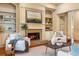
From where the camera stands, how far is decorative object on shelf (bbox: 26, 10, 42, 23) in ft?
7.95

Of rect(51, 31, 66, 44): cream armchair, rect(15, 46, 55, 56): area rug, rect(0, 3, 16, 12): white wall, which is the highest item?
rect(0, 3, 16, 12): white wall

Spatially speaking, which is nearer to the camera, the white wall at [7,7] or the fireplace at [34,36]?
the white wall at [7,7]

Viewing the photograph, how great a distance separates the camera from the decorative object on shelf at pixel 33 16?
2.42 meters

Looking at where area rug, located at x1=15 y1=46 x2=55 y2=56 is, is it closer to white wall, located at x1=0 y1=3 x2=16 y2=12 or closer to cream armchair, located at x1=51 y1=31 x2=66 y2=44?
cream armchair, located at x1=51 y1=31 x2=66 y2=44

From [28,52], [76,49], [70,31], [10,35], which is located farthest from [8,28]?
[76,49]

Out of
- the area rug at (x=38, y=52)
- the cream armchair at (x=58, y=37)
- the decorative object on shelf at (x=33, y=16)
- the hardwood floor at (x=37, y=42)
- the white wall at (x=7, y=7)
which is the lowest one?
the area rug at (x=38, y=52)

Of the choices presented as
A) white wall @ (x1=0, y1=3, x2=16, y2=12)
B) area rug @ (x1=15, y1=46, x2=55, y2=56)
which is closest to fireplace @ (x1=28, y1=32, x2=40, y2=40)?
area rug @ (x1=15, y1=46, x2=55, y2=56)

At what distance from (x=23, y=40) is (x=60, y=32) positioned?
0.65m

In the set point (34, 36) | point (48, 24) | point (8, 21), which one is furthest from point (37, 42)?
point (8, 21)

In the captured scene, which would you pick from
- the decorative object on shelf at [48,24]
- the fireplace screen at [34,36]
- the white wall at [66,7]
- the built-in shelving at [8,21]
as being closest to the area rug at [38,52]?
the fireplace screen at [34,36]

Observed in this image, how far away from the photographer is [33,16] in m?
2.46

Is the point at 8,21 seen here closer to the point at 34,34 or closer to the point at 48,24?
the point at 34,34

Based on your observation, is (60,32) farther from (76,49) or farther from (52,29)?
(76,49)

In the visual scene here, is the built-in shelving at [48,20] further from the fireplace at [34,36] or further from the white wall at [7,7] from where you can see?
the white wall at [7,7]
